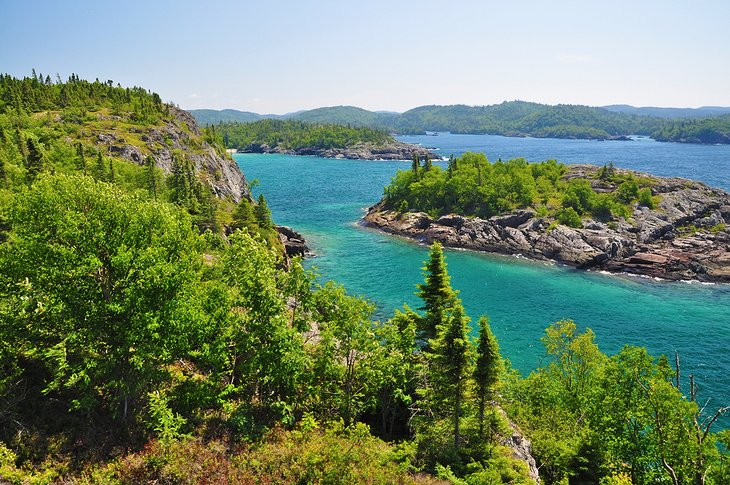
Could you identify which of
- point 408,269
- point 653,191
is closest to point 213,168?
point 408,269

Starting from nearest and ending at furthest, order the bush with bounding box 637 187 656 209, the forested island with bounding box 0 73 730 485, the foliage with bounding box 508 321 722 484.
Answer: the forested island with bounding box 0 73 730 485 → the foliage with bounding box 508 321 722 484 → the bush with bounding box 637 187 656 209

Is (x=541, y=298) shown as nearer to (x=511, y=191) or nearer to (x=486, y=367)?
(x=511, y=191)

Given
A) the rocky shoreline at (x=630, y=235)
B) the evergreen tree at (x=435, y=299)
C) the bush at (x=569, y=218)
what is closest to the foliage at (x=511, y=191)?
the bush at (x=569, y=218)

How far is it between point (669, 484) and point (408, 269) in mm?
53673

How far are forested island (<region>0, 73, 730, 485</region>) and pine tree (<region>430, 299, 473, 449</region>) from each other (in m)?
0.11

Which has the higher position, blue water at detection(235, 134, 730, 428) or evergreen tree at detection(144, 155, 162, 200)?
evergreen tree at detection(144, 155, 162, 200)

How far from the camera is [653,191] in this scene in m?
101

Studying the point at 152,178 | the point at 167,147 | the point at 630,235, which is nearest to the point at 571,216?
the point at 630,235

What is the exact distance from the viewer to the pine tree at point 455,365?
2331 centimetres

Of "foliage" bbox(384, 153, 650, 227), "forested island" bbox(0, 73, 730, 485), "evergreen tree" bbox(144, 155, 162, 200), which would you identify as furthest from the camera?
"foliage" bbox(384, 153, 650, 227)

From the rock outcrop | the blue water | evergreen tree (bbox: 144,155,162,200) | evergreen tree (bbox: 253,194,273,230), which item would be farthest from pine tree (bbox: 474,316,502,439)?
evergreen tree (bbox: 144,155,162,200)

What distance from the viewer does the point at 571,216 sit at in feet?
299

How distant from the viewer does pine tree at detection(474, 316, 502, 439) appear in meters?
23.0

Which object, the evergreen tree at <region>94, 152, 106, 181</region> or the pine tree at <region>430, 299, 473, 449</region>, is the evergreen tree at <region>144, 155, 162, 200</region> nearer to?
the evergreen tree at <region>94, 152, 106, 181</region>
